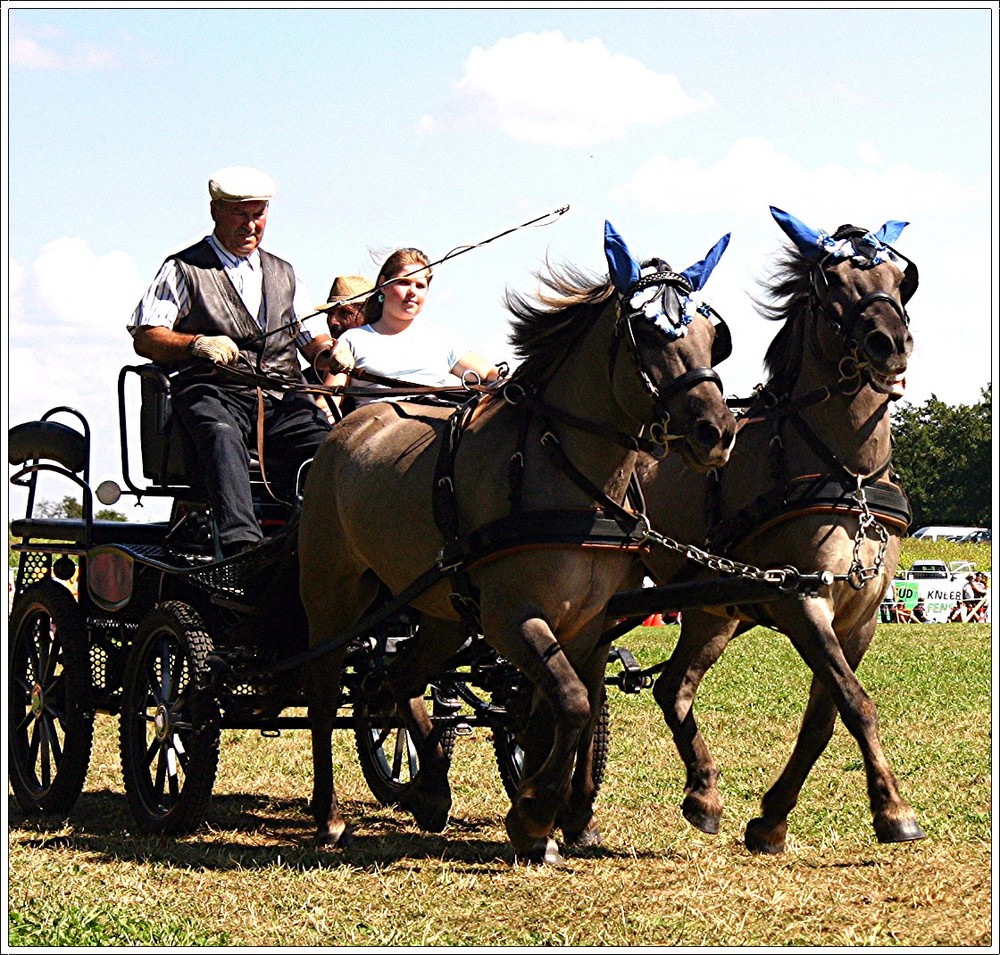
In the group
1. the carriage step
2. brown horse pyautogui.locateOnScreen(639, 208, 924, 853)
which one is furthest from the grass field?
the carriage step

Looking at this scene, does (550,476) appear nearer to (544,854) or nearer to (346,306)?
(544,854)

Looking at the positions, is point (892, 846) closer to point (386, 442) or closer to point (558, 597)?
point (558, 597)

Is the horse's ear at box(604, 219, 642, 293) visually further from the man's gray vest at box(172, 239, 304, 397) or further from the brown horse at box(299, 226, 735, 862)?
the man's gray vest at box(172, 239, 304, 397)

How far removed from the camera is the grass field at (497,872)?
505cm

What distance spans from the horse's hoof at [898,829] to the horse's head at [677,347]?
1748 millimetres

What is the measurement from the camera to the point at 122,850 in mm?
6527

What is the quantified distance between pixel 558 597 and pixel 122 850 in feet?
7.78

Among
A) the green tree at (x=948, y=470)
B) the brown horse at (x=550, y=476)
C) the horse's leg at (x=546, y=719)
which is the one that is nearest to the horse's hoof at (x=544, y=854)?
the brown horse at (x=550, y=476)

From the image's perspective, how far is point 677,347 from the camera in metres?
5.26

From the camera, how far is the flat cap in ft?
23.8

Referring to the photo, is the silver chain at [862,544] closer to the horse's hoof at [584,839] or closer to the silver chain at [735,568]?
the silver chain at [735,568]

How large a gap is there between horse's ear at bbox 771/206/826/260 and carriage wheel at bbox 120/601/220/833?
122 inches

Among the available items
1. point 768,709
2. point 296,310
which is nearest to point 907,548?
point 768,709

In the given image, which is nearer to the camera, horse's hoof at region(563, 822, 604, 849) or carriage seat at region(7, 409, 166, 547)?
horse's hoof at region(563, 822, 604, 849)
